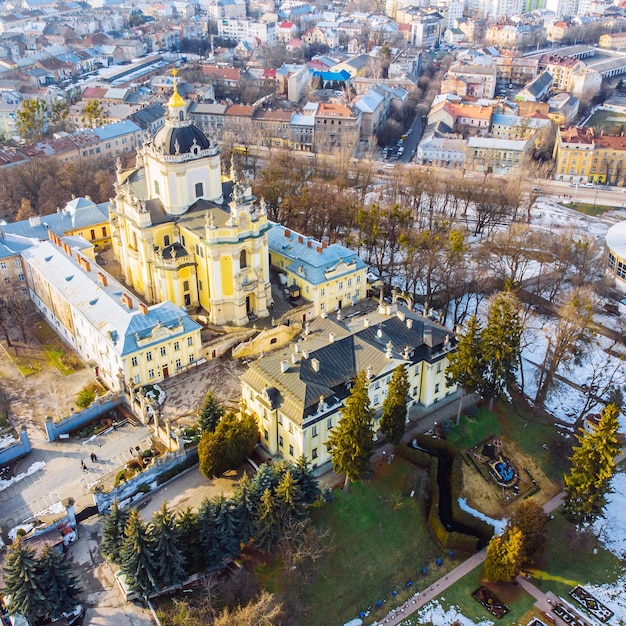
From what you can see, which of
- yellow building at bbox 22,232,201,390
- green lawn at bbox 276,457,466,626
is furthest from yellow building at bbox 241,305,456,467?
yellow building at bbox 22,232,201,390

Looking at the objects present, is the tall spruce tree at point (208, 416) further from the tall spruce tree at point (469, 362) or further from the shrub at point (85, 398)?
the tall spruce tree at point (469, 362)

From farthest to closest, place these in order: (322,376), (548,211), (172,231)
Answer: (548,211) → (172,231) → (322,376)

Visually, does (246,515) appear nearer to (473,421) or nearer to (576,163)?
(473,421)

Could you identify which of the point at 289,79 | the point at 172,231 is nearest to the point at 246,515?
the point at 172,231

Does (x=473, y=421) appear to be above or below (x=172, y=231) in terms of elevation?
below

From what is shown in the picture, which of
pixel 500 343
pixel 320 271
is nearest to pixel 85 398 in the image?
pixel 320 271

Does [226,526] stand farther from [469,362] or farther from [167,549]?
[469,362]

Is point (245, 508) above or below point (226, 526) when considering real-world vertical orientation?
above
